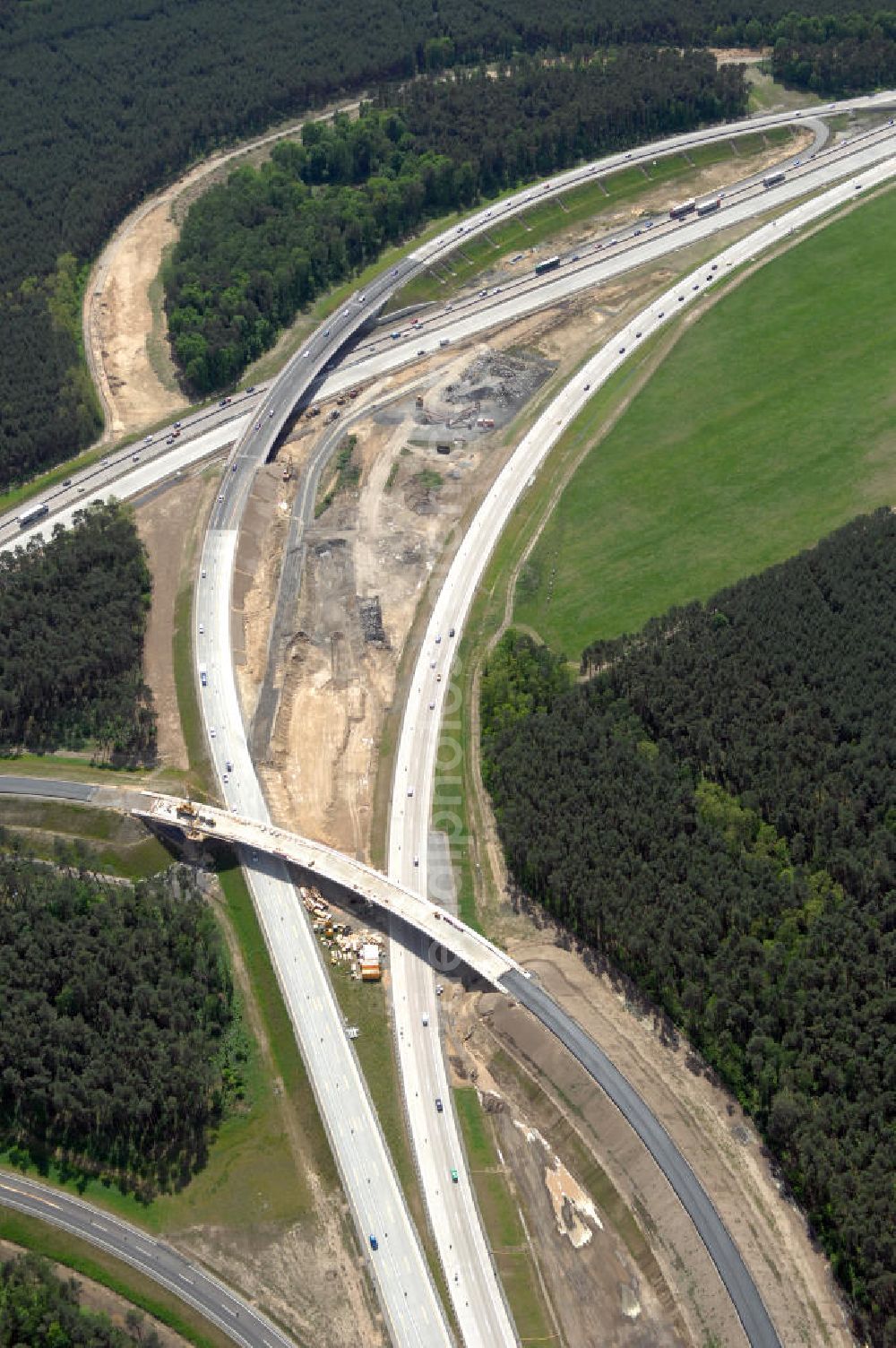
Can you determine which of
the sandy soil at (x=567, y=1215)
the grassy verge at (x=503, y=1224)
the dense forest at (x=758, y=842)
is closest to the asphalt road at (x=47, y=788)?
the dense forest at (x=758, y=842)

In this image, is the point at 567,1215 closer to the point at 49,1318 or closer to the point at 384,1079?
the point at 384,1079

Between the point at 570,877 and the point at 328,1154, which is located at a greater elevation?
the point at 570,877

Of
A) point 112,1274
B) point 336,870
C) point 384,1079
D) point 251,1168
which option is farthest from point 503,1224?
point 336,870

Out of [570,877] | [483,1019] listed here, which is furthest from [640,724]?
[483,1019]

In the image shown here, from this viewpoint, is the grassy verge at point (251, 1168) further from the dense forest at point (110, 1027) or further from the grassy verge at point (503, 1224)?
the grassy verge at point (503, 1224)

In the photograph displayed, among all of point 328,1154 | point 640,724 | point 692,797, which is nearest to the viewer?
point 328,1154

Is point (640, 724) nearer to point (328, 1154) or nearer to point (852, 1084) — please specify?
point (852, 1084)

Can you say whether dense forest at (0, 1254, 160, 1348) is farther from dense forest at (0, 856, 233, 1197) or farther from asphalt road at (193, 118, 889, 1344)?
asphalt road at (193, 118, 889, 1344)
